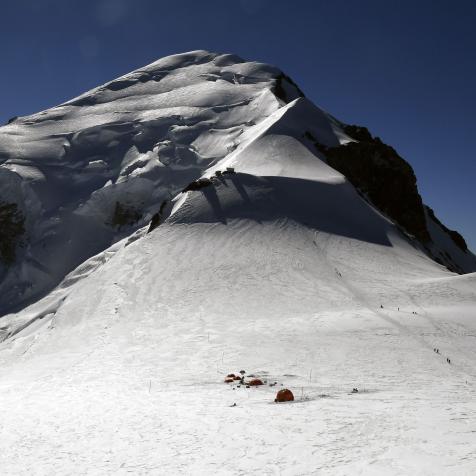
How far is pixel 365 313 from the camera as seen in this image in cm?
2367

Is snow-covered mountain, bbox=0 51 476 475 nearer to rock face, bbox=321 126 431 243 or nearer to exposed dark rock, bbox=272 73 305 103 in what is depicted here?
rock face, bbox=321 126 431 243

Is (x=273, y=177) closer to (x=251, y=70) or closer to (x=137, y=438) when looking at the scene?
(x=137, y=438)

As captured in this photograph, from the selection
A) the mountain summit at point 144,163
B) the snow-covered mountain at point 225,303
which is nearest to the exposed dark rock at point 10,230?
the mountain summit at point 144,163

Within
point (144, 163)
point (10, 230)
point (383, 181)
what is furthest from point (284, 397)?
point (144, 163)

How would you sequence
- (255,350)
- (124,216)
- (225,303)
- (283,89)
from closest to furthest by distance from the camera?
(255,350)
(225,303)
(124,216)
(283,89)

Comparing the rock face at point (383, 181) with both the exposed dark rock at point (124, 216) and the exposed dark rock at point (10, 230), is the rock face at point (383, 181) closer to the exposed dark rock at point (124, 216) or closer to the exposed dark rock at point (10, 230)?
the exposed dark rock at point (124, 216)

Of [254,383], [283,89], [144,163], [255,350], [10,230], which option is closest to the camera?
[254,383]

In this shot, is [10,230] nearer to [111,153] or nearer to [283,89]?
[111,153]

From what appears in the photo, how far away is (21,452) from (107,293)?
70.5ft

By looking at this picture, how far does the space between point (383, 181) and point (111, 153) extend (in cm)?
3782

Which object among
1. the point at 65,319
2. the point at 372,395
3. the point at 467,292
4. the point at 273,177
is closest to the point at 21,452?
the point at 372,395

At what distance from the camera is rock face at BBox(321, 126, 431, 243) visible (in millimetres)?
55906

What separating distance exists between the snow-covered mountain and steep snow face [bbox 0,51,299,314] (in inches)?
11.8

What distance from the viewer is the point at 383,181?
58469mm
